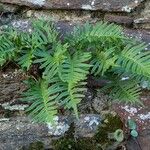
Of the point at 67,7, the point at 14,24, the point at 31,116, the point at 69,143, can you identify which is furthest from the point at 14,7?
the point at 69,143

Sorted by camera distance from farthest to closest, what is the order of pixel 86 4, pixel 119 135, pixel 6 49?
pixel 86 4 < pixel 119 135 < pixel 6 49

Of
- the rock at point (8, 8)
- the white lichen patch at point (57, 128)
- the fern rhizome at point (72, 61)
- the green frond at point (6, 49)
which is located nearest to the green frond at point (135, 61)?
the fern rhizome at point (72, 61)

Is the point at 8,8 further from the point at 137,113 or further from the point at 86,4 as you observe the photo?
the point at 137,113

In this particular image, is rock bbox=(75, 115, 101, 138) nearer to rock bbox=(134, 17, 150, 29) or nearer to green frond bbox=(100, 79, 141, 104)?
green frond bbox=(100, 79, 141, 104)

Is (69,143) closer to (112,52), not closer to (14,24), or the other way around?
(112,52)

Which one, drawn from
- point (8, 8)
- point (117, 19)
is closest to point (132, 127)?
point (117, 19)

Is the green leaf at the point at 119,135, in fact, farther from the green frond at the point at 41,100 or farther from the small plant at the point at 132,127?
the green frond at the point at 41,100
